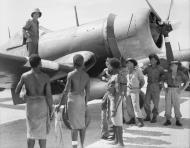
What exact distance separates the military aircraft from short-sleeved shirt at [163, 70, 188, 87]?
0.65 m

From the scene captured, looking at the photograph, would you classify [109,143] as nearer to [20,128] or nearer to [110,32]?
[20,128]

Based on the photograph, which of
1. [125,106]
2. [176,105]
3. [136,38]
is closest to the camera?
[176,105]

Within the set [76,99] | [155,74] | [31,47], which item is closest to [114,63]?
[76,99]

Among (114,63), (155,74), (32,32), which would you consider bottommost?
(155,74)

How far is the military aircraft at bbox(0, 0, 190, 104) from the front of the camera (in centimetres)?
671

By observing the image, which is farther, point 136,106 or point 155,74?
point 155,74

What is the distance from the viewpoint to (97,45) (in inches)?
296

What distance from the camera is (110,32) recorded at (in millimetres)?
7344

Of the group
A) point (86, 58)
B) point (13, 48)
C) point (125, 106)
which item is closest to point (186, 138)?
point (125, 106)

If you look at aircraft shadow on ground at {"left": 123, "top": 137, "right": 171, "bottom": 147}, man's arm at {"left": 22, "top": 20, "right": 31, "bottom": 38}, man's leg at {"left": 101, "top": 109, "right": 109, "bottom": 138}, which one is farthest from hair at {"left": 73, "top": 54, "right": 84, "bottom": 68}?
man's arm at {"left": 22, "top": 20, "right": 31, "bottom": 38}

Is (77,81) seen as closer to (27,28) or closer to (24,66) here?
(24,66)

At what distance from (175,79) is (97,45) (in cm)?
230

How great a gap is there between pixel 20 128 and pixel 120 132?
9.03 feet

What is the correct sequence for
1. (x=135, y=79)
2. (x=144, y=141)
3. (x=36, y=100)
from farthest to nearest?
(x=135, y=79)
(x=144, y=141)
(x=36, y=100)
